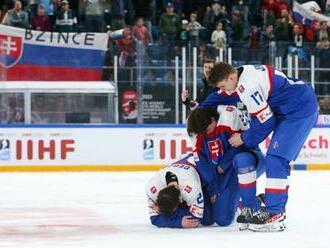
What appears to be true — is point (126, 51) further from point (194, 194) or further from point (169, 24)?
point (194, 194)

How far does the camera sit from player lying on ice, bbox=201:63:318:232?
5.47m

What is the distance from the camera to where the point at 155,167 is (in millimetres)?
11188

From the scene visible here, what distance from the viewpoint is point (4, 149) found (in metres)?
11.1

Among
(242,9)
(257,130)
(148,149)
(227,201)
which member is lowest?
(148,149)

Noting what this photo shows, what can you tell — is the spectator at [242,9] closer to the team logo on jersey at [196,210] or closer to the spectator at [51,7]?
the spectator at [51,7]

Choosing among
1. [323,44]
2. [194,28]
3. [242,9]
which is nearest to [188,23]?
[194,28]

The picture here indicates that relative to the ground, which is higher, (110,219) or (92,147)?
(110,219)

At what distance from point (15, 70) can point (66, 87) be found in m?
0.69

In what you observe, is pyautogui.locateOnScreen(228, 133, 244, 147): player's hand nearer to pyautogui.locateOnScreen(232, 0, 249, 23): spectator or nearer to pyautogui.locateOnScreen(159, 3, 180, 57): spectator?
pyautogui.locateOnScreen(159, 3, 180, 57): spectator

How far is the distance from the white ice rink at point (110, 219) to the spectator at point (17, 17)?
156 inches

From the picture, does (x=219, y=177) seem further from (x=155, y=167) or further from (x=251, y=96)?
(x=155, y=167)

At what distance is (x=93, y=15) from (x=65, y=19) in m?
0.49

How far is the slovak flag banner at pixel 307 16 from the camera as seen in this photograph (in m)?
15.1

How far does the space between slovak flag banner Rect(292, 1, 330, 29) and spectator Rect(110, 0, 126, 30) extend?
9.63ft
